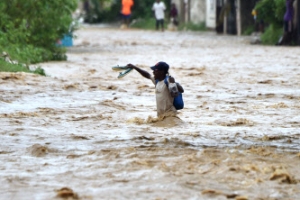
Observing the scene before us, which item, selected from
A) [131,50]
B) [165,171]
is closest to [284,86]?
[165,171]

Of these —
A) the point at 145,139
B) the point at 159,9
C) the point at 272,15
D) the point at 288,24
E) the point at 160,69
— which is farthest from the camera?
the point at 159,9

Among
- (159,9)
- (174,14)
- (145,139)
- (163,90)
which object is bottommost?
(174,14)

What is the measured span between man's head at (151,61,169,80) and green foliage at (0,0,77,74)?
10.6 metres

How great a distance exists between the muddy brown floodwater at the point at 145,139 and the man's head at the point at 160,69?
0.49 metres

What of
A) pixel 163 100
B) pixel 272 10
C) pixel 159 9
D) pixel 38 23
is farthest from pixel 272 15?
pixel 163 100

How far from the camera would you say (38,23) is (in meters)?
22.3

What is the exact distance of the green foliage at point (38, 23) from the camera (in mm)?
20859

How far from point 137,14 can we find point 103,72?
4176 cm

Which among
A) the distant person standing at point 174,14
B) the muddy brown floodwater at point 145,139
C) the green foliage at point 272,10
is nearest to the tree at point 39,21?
the muddy brown floodwater at point 145,139

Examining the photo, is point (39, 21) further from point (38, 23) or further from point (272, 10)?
point (272, 10)

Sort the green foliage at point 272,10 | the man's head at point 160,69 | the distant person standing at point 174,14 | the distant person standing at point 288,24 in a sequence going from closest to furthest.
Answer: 1. the man's head at point 160,69
2. the distant person standing at point 288,24
3. the green foliage at point 272,10
4. the distant person standing at point 174,14

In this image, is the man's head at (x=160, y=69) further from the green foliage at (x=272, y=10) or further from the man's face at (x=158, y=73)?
the green foliage at (x=272, y=10)

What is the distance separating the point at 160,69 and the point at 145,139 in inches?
53.4

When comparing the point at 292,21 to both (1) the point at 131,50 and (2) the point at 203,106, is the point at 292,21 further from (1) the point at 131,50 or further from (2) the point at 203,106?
(2) the point at 203,106
